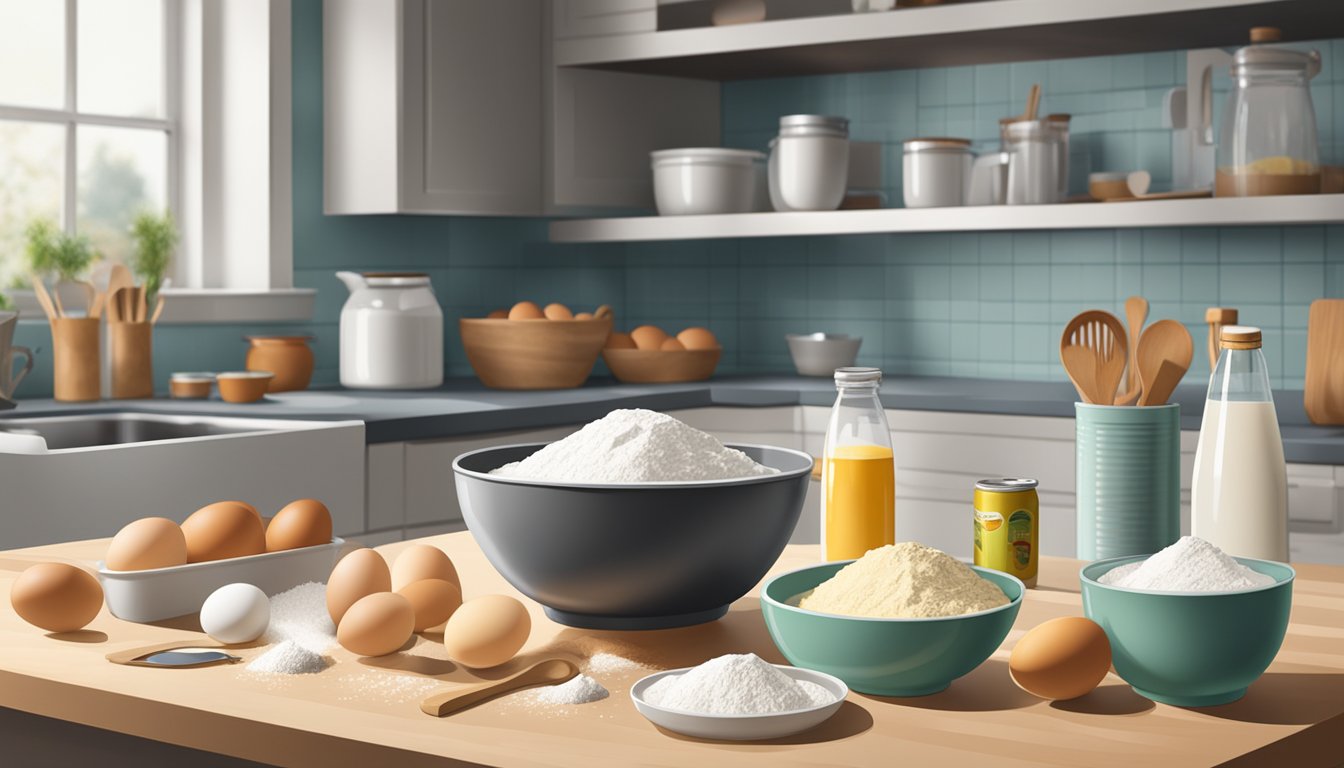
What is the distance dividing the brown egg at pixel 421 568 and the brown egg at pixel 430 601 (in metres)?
0.07

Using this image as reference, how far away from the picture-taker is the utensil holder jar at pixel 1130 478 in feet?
5.10

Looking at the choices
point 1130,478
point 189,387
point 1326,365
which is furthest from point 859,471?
point 189,387

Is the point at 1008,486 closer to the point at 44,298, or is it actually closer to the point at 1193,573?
the point at 1193,573

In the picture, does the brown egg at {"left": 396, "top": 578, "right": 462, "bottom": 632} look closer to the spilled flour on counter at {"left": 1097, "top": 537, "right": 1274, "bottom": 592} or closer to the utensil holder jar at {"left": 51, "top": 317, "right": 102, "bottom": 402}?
the spilled flour on counter at {"left": 1097, "top": 537, "right": 1274, "bottom": 592}

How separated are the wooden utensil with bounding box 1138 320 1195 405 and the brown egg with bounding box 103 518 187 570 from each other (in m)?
1.01

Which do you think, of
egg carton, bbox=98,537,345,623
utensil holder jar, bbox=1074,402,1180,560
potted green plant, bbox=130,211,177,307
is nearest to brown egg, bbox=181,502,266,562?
egg carton, bbox=98,537,345,623

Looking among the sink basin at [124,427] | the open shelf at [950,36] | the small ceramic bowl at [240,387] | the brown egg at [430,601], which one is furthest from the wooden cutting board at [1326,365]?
the brown egg at [430,601]

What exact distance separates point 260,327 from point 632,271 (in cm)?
115

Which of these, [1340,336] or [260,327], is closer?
[1340,336]

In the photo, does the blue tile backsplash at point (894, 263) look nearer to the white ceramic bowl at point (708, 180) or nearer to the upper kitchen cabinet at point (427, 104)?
the upper kitchen cabinet at point (427, 104)

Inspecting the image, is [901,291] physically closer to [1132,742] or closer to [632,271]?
[632,271]

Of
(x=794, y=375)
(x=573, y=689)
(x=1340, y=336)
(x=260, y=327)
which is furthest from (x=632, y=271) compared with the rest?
(x=573, y=689)

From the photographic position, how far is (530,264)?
4.45m

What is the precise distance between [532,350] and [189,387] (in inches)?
30.3
